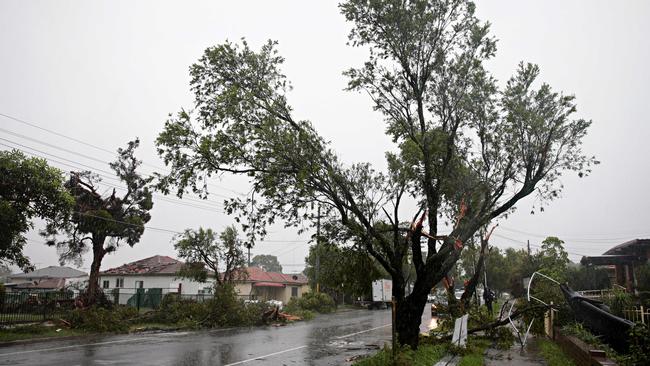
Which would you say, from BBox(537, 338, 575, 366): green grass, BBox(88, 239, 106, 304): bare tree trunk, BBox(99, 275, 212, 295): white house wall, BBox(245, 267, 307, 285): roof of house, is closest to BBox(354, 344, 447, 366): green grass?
BBox(537, 338, 575, 366): green grass

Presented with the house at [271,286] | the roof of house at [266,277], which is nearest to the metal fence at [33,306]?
the house at [271,286]

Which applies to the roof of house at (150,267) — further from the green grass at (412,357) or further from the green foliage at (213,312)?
the green grass at (412,357)

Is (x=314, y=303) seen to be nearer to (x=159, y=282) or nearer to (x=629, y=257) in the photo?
(x=159, y=282)

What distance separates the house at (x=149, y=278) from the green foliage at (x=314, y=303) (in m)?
8.76

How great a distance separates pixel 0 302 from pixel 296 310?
67.6 feet

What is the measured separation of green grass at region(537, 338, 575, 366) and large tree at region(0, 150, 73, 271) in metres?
18.0

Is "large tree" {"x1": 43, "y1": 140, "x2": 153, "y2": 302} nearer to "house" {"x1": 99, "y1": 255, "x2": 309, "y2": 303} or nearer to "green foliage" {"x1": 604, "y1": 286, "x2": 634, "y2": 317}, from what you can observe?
"house" {"x1": 99, "y1": 255, "x2": 309, "y2": 303}

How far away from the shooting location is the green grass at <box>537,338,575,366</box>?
11.9m

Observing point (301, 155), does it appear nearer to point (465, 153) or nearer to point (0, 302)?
point (465, 153)

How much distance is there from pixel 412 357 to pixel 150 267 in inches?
Answer: 1553

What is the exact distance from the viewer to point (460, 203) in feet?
50.1

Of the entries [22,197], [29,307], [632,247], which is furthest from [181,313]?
[632,247]

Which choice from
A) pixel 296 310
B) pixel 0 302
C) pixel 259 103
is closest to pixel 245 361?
pixel 259 103

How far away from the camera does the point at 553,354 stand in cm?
1339
